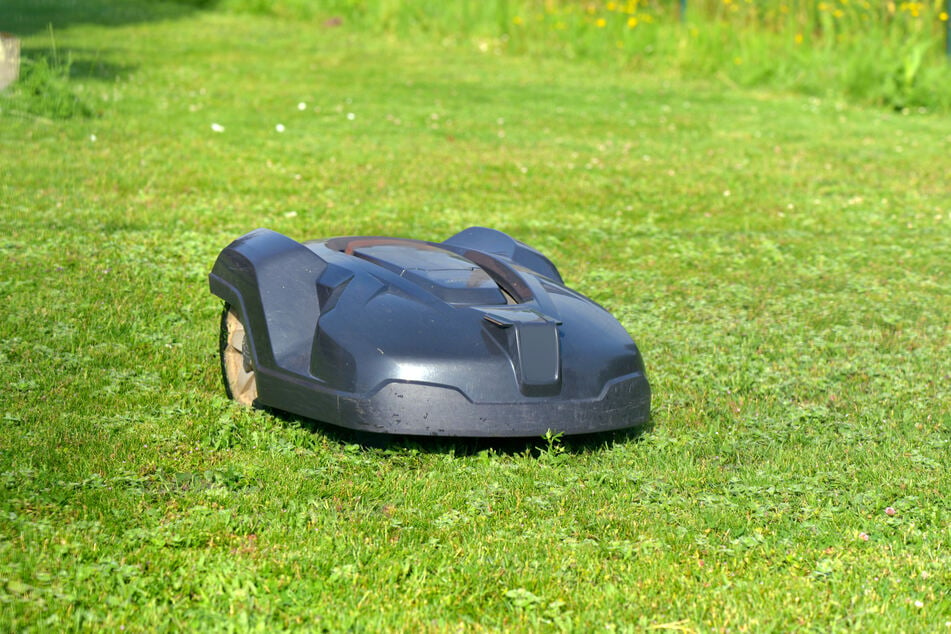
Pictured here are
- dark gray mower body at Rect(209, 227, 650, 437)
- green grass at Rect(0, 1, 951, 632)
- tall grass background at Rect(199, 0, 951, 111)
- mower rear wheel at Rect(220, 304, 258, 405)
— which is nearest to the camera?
green grass at Rect(0, 1, 951, 632)

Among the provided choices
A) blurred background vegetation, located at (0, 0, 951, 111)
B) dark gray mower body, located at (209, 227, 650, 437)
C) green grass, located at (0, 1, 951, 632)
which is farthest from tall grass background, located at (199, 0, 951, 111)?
dark gray mower body, located at (209, 227, 650, 437)

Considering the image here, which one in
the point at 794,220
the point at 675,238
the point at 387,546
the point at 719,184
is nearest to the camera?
the point at 387,546

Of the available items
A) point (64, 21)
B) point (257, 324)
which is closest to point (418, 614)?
point (257, 324)

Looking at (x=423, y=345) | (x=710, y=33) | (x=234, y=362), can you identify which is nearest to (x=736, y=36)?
(x=710, y=33)

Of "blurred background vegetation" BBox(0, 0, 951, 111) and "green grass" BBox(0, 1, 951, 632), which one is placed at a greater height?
"blurred background vegetation" BBox(0, 0, 951, 111)

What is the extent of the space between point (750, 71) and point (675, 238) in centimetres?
857

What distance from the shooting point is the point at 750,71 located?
16734mm

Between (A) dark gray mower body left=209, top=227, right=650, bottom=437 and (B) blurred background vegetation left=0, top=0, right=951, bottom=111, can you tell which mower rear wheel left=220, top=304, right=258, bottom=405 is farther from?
(B) blurred background vegetation left=0, top=0, right=951, bottom=111

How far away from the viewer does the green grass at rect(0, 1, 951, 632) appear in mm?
3627

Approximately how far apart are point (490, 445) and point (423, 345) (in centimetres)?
67

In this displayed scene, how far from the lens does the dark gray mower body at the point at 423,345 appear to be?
14.4ft

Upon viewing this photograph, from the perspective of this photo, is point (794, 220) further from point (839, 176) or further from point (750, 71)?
point (750, 71)

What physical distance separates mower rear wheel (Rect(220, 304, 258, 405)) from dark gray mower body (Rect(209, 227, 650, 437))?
0.16 m

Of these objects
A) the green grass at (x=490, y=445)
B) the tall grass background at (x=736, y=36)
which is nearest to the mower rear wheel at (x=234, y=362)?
the green grass at (x=490, y=445)
